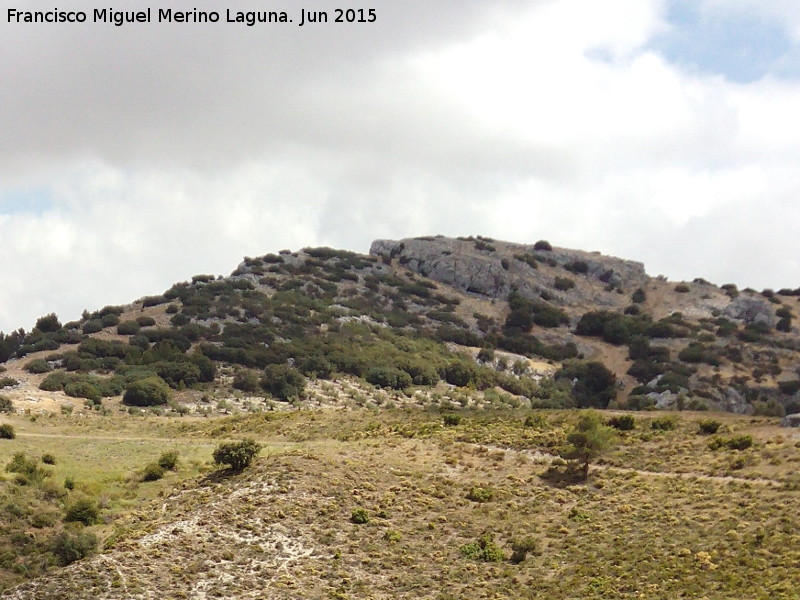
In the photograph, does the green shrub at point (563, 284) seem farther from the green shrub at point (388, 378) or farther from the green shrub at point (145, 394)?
the green shrub at point (145, 394)

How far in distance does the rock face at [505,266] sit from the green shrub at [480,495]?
102 meters

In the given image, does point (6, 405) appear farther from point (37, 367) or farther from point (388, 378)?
point (388, 378)

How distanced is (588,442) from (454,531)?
10.9 m

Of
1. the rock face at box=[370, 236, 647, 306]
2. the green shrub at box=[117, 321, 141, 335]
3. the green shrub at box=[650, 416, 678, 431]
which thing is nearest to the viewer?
the green shrub at box=[650, 416, 678, 431]

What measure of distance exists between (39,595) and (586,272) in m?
139

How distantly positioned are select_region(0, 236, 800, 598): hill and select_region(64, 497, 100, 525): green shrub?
0.09 meters

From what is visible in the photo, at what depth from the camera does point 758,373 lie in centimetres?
11862

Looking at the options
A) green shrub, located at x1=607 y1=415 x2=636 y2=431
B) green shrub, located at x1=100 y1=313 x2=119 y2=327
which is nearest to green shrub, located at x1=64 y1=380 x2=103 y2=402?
green shrub, located at x1=100 y1=313 x2=119 y2=327

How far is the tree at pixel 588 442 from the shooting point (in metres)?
50.6

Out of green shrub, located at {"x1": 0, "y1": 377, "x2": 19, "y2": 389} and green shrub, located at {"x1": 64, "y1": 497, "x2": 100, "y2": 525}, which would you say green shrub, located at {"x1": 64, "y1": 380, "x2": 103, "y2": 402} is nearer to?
green shrub, located at {"x1": 0, "y1": 377, "x2": 19, "y2": 389}

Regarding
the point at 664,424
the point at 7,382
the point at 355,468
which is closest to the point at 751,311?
the point at 664,424

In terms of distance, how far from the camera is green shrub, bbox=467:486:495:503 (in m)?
47.1

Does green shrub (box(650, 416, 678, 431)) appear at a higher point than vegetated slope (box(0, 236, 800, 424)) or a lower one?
lower

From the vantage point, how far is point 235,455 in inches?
1879
